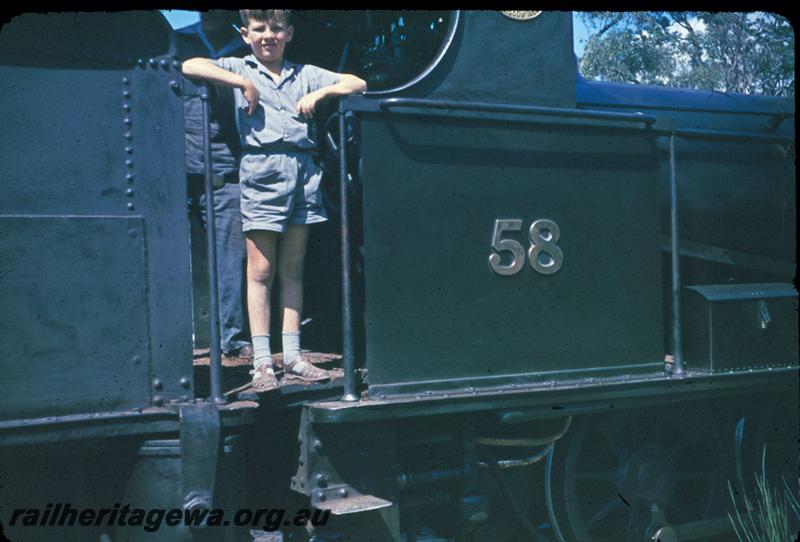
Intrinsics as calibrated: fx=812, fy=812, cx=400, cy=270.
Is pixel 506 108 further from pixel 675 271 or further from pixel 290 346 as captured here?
pixel 290 346

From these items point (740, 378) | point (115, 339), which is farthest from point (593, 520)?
point (115, 339)

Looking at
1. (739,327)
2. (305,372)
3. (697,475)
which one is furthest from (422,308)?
(697,475)

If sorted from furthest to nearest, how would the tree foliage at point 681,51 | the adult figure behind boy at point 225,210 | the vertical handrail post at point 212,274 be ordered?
the tree foliage at point 681,51, the adult figure behind boy at point 225,210, the vertical handrail post at point 212,274

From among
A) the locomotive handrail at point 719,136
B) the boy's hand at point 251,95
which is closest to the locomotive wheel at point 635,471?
the locomotive handrail at point 719,136

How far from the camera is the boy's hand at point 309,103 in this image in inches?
110

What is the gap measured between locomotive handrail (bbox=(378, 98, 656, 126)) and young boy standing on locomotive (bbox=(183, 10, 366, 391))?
277 mm

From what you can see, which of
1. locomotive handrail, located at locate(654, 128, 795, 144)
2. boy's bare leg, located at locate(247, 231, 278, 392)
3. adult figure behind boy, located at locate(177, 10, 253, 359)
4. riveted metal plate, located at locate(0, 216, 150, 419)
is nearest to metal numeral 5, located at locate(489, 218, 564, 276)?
locomotive handrail, located at locate(654, 128, 795, 144)

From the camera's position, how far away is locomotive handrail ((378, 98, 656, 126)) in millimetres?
2711

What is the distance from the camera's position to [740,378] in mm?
3506

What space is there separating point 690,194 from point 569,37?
3.95 ft

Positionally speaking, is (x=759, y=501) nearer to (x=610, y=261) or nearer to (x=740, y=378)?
(x=740, y=378)

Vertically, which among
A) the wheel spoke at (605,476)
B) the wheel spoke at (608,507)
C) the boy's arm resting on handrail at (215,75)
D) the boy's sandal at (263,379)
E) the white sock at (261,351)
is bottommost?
the wheel spoke at (608,507)

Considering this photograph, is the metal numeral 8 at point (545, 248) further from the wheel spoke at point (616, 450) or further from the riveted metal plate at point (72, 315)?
the riveted metal plate at point (72, 315)

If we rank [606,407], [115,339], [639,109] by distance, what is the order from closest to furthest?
[115,339], [606,407], [639,109]
